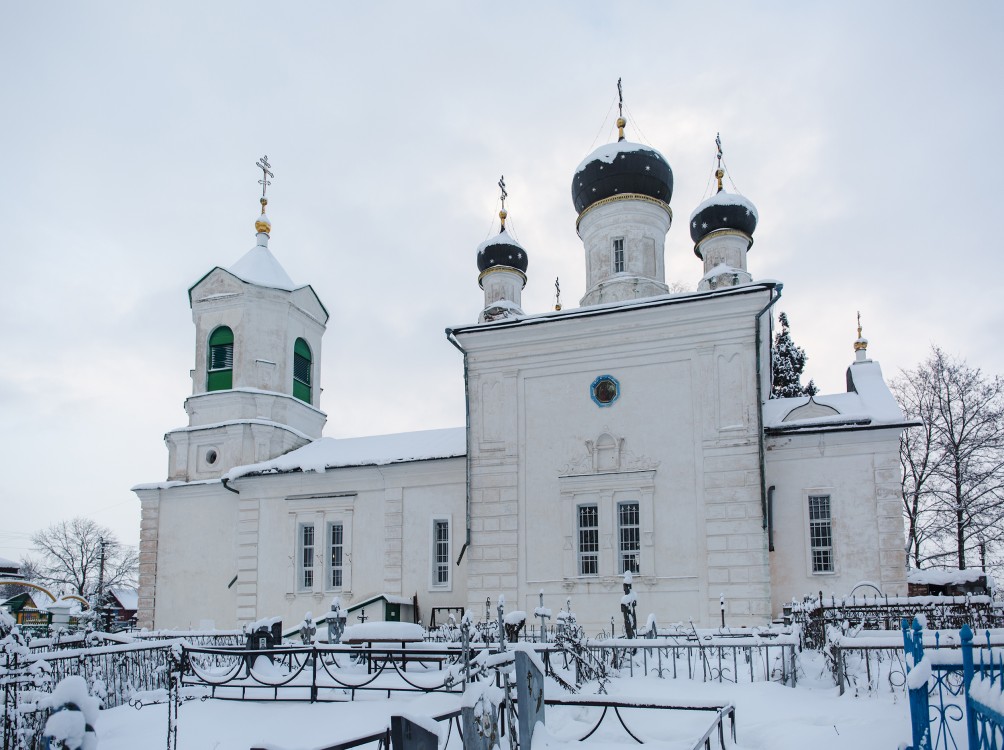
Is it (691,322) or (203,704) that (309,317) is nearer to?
(691,322)

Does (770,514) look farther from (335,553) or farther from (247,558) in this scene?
(247,558)

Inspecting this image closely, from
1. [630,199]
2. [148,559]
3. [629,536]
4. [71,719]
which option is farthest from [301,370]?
[71,719]

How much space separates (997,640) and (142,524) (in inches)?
902

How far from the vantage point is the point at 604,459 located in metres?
18.7

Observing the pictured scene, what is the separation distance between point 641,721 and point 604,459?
999 centimetres

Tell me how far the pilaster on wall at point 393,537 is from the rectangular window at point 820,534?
9.51 m

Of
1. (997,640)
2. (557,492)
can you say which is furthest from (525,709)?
(557,492)

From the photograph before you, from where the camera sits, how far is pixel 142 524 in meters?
25.0

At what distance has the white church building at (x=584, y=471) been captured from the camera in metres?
17.6

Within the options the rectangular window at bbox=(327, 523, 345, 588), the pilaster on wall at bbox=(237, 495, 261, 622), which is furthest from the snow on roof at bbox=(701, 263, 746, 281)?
the pilaster on wall at bbox=(237, 495, 261, 622)

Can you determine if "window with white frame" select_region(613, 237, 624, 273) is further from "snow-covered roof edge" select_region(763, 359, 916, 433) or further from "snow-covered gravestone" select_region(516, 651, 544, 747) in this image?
"snow-covered gravestone" select_region(516, 651, 544, 747)

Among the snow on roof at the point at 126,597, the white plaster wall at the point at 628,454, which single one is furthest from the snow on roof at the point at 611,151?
the snow on roof at the point at 126,597

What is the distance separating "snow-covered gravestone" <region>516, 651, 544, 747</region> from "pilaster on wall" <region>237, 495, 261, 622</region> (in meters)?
16.3

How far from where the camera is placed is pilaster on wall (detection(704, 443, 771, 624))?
16.7 meters
